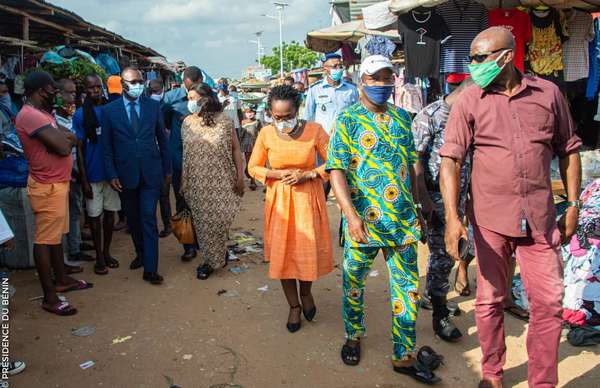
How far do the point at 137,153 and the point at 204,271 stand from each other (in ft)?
4.61

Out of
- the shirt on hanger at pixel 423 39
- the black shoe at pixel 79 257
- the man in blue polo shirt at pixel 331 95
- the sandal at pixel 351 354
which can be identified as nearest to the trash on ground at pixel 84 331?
the black shoe at pixel 79 257

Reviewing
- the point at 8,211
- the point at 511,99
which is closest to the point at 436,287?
the point at 511,99

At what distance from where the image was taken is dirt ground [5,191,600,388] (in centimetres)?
328

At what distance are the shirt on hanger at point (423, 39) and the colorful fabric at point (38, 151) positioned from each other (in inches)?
152

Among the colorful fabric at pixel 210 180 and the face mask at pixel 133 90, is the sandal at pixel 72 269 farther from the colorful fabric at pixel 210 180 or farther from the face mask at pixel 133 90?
the face mask at pixel 133 90

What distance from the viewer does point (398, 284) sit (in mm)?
3127

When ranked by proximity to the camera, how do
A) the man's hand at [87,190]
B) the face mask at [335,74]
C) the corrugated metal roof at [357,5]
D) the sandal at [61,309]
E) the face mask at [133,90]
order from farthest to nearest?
the corrugated metal roof at [357,5] < the face mask at [335,74] < the man's hand at [87,190] < the face mask at [133,90] < the sandal at [61,309]

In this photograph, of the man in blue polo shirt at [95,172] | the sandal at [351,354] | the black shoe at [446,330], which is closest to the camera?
the sandal at [351,354]

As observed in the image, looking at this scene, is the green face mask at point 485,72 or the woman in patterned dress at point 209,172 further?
the woman in patterned dress at point 209,172

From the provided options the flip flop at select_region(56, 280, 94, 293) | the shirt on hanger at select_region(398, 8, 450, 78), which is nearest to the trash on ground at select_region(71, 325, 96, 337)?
the flip flop at select_region(56, 280, 94, 293)

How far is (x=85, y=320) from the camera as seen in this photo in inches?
165

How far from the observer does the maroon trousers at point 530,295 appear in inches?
106

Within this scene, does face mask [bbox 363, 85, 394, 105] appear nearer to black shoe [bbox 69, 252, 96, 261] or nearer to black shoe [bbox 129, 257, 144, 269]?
black shoe [bbox 129, 257, 144, 269]

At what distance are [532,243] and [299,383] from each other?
1706mm
